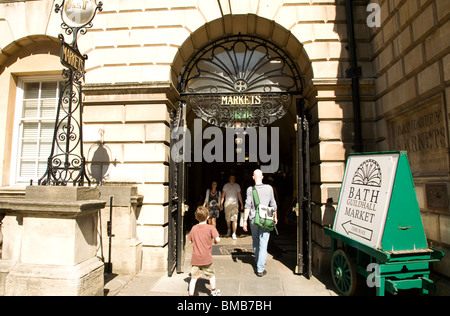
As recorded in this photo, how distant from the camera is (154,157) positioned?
5.46 m

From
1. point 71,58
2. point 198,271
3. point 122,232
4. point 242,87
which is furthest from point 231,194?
point 71,58

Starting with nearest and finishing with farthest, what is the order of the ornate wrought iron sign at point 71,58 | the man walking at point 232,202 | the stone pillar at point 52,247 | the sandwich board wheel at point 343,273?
1. the stone pillar at point 52,247
2. the sandwich board wheel at point 343,273
3. the ornate wrought iron sign at point 71,58
4. the man walking at point 232,202

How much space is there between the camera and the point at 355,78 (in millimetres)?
5250

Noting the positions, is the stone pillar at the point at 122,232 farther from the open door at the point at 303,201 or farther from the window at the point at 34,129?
the open door at the point at 303,201

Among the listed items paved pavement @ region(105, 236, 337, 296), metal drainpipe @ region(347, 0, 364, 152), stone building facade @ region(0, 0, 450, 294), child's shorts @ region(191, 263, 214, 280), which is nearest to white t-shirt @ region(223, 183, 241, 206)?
paved pavement @ region(105, 236, 337, 296)

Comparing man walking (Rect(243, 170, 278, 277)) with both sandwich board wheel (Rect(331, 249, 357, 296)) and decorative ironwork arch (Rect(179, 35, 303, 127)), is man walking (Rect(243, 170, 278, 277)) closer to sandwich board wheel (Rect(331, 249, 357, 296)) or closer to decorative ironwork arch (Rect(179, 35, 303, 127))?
sandwich board wheel (Rect(331, 249, 357, 296))

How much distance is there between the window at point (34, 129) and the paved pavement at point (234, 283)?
140 inches

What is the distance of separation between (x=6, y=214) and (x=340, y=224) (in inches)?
196

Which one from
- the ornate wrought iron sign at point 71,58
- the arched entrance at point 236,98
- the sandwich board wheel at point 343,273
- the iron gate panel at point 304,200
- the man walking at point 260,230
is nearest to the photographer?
the sandwich board wheel at point 343,273

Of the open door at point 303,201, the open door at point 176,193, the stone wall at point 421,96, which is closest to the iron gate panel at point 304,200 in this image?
the open door at point 303,201

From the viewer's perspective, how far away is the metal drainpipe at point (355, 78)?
5.17 meters

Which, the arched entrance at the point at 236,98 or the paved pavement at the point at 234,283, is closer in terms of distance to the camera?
the paved pavement at the point at 234,283

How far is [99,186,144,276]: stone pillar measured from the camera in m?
4.94

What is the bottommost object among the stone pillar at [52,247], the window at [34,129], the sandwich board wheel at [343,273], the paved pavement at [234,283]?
the paved pavement at [234,283]
